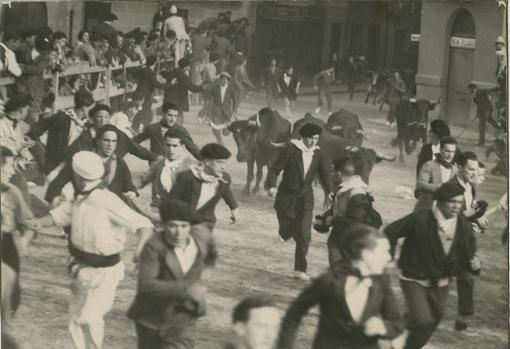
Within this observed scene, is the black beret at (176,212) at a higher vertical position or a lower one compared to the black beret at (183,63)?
lower

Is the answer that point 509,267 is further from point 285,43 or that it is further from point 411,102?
point 285,43

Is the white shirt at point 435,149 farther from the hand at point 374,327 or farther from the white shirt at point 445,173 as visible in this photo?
the hand at point 374,327

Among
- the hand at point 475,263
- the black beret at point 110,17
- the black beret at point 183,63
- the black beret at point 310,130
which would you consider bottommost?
the hand at point 475,263

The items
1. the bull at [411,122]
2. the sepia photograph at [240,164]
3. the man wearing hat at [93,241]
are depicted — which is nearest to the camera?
the sepia photograph at [240,164]

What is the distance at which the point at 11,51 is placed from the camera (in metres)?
4.85

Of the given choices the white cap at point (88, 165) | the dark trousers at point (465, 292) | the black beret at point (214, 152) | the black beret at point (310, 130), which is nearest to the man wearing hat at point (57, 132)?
the white cap at point (88, 165)

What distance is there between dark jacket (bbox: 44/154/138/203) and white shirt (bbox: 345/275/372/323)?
1.35 m

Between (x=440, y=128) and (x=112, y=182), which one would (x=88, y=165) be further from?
(x=440, y=128)

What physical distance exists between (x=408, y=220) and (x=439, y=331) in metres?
0.61

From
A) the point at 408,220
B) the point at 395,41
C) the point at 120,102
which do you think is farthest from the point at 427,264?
the point at 120,102

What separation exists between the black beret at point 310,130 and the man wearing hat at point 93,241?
3.26ft

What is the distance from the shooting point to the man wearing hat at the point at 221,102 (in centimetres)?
475

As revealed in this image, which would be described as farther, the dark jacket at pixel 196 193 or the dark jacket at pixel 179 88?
the dark jacket at pixel 179 88

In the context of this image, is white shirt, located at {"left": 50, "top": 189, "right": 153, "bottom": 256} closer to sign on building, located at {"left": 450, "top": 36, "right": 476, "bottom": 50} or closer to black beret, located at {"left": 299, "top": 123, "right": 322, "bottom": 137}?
black beret, located at {"left": 299, "top": 123, "right": 322, "bottom": 137}
